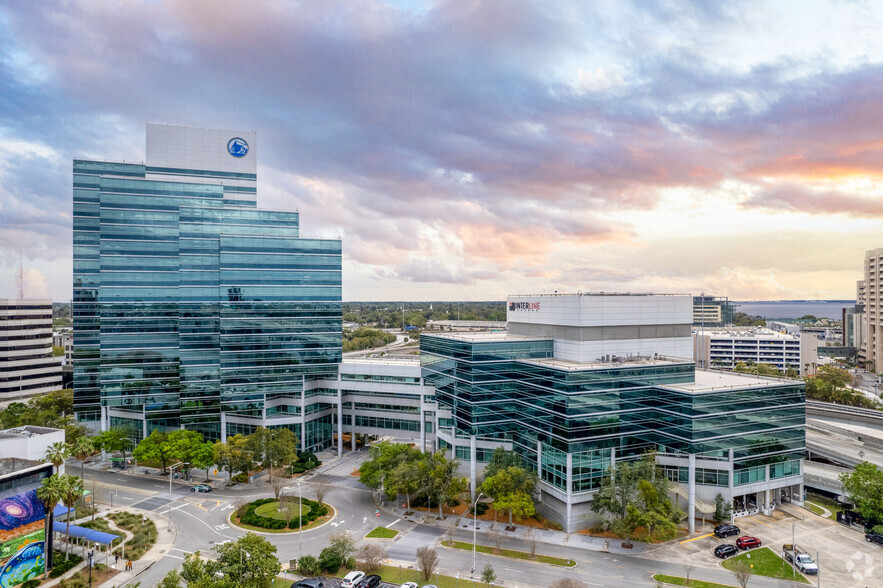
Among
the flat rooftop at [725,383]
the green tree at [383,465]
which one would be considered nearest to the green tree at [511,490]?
the green tree at [383,465]

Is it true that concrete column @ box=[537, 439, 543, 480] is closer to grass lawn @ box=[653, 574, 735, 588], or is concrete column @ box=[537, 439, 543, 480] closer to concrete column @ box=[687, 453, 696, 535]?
concrete column @ box=[687, 453, 696, 535]

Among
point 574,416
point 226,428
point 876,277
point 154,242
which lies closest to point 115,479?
point 226,428

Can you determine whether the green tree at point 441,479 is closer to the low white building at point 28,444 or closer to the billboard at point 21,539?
the billboard at point 21,539

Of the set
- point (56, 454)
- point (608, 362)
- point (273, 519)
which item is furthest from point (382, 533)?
point (608, 362)

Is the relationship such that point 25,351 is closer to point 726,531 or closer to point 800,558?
point 726,531

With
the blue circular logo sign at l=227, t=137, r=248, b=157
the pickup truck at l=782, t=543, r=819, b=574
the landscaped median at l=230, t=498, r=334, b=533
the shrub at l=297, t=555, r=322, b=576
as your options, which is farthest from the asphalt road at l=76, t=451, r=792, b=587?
the blue circular logo sign at l=227, t=137, r=248, b=157

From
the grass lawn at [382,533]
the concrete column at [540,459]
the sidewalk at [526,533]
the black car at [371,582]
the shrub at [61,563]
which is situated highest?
the concrete column at [540,459]
